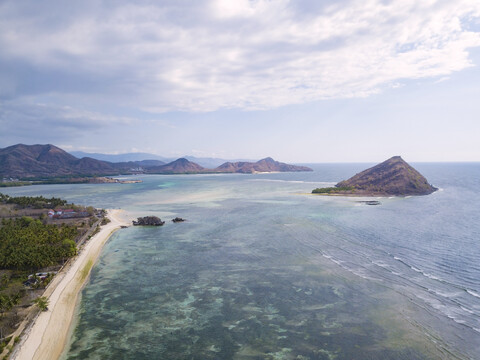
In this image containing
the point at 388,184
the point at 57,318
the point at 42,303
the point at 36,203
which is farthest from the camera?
the point at 388,184

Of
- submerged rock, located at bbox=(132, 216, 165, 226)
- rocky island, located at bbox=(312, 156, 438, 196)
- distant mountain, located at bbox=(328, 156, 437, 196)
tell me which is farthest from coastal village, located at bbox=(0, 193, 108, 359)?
distant mountain, located at bbox=(328, 156, 437, 196)

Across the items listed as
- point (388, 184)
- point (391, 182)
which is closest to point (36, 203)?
point (388, 184)

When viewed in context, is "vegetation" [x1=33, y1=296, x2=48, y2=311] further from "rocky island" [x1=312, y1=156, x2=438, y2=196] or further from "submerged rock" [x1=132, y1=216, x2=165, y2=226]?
"rocky island" [x1=312, y1=156, x2=438, y2=196]

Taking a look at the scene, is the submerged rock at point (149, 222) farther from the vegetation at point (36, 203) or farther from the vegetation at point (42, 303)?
the vegetation at point (42, 303)

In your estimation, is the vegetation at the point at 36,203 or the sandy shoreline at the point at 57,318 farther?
the vegetation at the point at 36,203

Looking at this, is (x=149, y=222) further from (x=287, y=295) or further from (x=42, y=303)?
Result: (x=287, y=295)

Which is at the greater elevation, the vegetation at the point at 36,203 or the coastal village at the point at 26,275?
the vegetation at the point at 36,203

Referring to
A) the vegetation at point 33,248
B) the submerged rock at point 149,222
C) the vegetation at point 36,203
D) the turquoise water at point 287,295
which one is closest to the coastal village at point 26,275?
the vegetation at point 33,248
